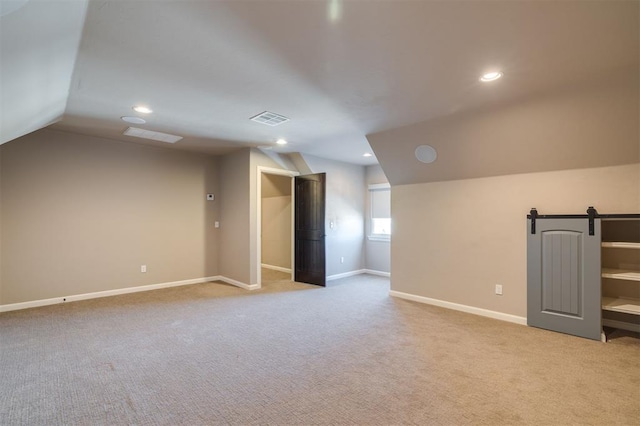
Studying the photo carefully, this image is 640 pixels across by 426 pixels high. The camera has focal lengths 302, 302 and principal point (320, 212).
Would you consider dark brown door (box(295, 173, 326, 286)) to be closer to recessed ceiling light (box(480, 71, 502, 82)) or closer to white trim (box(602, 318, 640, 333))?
recessed ceiling light (box(480, 71, 502, 82))

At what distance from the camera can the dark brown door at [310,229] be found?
5766 mm

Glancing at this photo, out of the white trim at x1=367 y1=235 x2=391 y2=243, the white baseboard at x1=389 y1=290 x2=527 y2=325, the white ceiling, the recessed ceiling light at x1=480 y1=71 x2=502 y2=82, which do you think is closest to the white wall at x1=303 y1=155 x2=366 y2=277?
the white trim at x1=367 y1=235 x2=391 y2=243

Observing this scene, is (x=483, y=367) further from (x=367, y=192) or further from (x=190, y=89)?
(x=367, y=192)

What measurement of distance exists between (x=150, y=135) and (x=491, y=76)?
4.60 meters

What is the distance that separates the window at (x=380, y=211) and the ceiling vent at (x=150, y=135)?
419 centimetres

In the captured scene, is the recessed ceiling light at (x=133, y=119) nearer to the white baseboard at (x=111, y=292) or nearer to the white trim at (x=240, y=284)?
the white baseboard at (x=111, y=292)

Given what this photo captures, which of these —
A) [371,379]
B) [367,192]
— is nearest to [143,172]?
[367,192]

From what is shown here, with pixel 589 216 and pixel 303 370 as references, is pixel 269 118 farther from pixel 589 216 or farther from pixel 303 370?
pixel 589 216

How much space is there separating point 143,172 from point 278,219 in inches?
129

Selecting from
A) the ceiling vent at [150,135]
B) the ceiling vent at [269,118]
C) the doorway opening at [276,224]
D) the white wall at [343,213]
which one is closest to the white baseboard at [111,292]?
the doorway opening at [276,224]

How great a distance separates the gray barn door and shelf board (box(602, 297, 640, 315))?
0.41 ft

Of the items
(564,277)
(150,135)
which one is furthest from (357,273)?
(150,135)

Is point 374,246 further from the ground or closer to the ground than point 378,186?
closer to the ground

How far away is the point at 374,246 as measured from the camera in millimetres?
6926
